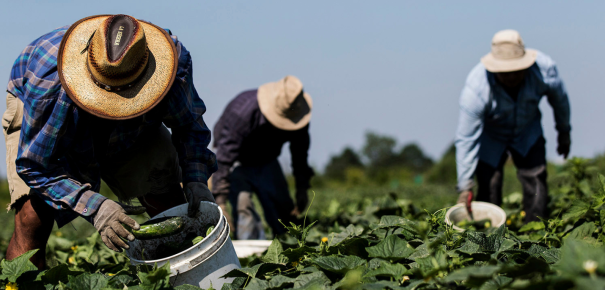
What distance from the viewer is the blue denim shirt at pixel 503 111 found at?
452 centimetres

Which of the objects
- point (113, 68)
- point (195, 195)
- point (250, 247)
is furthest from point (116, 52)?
point (250, 247)

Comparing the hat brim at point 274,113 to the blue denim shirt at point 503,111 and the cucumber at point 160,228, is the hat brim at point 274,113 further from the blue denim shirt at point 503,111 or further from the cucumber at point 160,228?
the cucumber at point 160,228

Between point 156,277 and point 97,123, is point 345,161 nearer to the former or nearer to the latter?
point 97,123

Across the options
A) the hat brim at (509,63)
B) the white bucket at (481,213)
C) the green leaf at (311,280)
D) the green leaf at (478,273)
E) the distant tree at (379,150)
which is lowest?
the distant tree at (379,150)

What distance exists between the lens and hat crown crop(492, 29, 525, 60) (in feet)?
14.5

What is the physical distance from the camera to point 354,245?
8.82 ft

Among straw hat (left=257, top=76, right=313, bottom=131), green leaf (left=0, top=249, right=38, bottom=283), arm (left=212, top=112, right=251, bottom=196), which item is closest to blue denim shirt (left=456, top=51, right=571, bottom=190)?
straw hat (left=257, top=76, right=313, bottom=131)

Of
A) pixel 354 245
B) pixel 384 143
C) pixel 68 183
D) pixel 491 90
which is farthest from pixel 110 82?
pixel 384 143

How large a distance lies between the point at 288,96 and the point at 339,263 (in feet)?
8.33

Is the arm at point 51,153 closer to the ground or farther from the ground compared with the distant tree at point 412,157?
farther from the ground

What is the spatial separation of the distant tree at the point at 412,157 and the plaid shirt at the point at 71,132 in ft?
87.4

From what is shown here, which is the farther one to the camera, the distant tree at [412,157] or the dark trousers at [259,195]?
the distant tree at [412,157]

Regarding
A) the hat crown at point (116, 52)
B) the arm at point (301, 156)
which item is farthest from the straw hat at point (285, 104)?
the hat crown at point (116, 52)

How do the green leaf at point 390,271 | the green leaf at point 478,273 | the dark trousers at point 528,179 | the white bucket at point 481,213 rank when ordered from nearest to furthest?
1. the green leaf at point 478,273
2. the green leaf at point 390,271
3. the white bucket at point 481,213
4. the dark trousers at point 528,179
